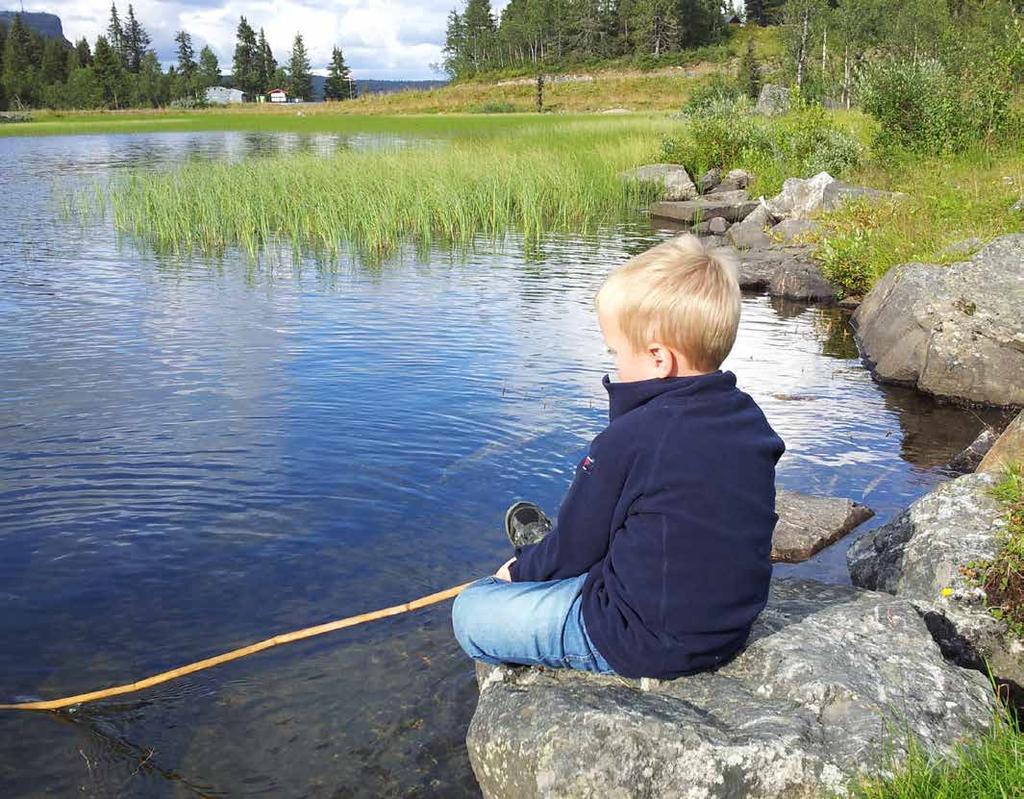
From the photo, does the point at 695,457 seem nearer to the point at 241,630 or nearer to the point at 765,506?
the point at 765,506

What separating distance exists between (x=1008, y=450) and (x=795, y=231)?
13.0 m

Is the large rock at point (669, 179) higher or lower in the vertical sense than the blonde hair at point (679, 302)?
lower

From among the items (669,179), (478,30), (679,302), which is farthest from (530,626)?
(478,30)

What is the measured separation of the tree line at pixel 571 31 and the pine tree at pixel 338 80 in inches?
549

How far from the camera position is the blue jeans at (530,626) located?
9.83ft

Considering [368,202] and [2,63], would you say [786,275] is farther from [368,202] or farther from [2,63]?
[2,63]

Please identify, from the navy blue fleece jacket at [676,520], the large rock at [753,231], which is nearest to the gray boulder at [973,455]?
the navy blue fleece jacket at [676,520]

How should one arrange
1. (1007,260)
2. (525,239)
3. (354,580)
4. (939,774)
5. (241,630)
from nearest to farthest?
(939,774), (241,630), (354,580), (1007,260), (525,239)

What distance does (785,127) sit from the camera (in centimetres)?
2389

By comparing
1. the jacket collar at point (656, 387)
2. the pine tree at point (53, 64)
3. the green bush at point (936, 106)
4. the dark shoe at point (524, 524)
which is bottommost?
the dark shoe at point (524, 524)

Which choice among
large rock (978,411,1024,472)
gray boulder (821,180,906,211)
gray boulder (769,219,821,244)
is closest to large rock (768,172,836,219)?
gray boulder (821,180,906,211)

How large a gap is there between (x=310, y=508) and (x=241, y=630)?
1.47 metres

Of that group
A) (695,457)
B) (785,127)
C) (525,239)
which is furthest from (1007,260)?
(785,127)

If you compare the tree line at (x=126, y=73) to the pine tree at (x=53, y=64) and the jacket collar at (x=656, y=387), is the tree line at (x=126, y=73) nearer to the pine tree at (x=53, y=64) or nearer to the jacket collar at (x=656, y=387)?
the pine tree at (x=53, y=64)
